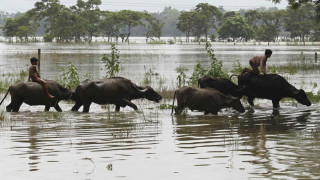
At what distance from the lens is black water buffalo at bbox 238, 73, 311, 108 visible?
14.7 meters

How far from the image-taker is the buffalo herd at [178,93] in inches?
521

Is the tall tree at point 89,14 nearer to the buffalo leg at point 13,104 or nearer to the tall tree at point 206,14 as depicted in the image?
the tall tree at point 206,14

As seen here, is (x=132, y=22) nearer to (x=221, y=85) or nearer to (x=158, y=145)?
(x=221, y=85)

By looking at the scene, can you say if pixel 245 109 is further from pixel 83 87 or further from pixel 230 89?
pixel 83 87

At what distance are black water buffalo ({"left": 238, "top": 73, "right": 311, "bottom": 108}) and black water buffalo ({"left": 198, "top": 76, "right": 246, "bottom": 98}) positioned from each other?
290mm

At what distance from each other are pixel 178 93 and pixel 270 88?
2756mm

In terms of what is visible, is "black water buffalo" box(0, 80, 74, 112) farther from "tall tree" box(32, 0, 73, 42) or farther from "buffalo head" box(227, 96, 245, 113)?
"tall tree" box(32, 0, 73, 42)

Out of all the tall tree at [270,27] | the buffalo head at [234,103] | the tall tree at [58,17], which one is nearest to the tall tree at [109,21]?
the tall tree at [58,17]

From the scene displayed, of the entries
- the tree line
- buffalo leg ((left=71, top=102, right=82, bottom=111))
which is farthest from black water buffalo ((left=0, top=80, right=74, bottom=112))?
the tree line

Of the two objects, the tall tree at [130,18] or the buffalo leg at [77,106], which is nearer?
the buffalo leg at [77,106]

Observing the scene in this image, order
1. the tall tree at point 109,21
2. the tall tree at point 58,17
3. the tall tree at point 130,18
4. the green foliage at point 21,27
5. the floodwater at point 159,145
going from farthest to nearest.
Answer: the tall tree at point 130,18
the tall tree at point 109,21
the green foliage at point 21,27
the tall tree at point 58,17
the floodwater at point 159,145

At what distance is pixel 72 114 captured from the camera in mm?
13484

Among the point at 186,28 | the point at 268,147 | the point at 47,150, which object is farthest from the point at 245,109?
the point at 186,28

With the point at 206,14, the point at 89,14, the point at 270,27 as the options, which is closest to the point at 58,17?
the point at 89,14
